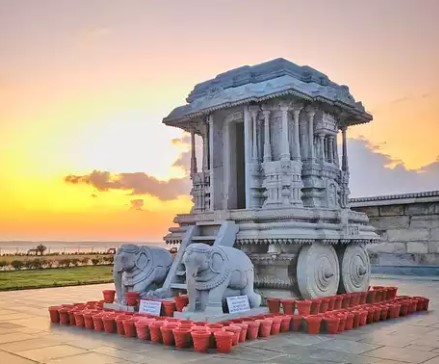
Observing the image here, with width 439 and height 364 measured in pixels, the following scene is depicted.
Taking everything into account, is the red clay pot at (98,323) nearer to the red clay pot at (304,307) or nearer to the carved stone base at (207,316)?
the carved stone base at (207,316)

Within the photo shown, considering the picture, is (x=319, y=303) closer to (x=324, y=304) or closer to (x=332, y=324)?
(x=324, y=304)

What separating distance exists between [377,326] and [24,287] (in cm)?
1223

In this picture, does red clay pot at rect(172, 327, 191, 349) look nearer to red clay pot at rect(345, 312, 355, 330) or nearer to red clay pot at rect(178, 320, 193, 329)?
red clay pot at rect(178, 320, 193, 329)

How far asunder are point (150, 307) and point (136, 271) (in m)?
1.35

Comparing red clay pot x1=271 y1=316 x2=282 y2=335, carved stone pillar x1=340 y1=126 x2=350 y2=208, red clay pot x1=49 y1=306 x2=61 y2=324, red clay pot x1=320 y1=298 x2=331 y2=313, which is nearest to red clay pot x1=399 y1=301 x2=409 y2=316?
red clay pot x1=320 y1=298 x2=331 y2=313

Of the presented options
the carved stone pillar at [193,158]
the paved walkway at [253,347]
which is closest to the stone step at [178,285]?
the paved walkway at [253,347]

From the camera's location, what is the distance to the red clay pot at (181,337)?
700 cm

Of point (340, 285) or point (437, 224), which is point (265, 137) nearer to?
point (340, 285)

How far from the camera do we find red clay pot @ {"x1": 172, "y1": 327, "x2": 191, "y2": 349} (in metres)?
7.00

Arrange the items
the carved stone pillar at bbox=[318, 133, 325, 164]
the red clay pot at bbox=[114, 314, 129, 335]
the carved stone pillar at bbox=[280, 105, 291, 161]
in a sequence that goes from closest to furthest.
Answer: the red clay pot at bbox=[114, 314, 129, 335] → the carved stone pillar at bbox=[280, 105, 291, 161] → the carved stone pillar at bbox=[318, 133, 325, 164]

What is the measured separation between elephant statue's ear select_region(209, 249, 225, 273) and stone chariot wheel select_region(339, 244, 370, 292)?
3.63 metres

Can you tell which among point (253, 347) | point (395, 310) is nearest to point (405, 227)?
point (395, 310)

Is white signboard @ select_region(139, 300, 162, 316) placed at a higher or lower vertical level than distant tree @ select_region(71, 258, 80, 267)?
lower

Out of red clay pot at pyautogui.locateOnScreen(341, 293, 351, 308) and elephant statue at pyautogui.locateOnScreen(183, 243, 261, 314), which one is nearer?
elephant statue at pyautogui.locateOnScreen(183, 243, 261, 314)
